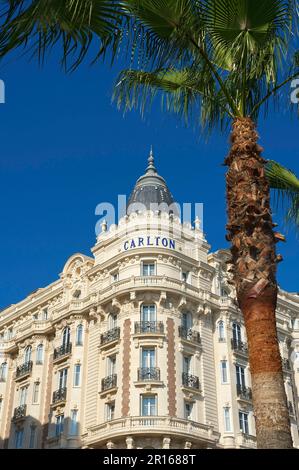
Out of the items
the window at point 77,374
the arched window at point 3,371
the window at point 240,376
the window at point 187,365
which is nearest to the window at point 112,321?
the window at point 77,374

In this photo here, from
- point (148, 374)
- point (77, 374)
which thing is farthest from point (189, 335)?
point (77, 374)

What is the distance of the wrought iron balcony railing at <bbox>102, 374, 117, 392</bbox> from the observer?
34812 mm

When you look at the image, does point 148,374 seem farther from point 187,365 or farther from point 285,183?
point 285,183

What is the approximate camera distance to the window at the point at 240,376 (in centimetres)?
3738

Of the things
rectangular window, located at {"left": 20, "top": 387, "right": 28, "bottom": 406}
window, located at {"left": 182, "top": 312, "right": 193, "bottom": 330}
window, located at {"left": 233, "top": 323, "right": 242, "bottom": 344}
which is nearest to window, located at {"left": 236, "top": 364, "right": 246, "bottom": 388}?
window, located at {"left": 233, "top": 323, "right": 242, "bottom": 344}

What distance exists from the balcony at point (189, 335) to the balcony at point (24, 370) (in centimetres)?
1214

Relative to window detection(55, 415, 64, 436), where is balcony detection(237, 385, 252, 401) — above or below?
above

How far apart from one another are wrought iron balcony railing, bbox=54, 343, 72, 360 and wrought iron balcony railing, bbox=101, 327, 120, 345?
322 centimetres

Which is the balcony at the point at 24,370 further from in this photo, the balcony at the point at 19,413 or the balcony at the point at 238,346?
the balcony at the point at 238,346

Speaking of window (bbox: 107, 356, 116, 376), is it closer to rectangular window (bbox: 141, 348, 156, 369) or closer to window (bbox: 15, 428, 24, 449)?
rectangular window (bbox: 141, 348, 156, 369)

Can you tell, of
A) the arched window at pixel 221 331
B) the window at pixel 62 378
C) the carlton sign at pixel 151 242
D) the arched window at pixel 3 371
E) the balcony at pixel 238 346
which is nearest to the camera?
the carlton sign at pixel 151 242

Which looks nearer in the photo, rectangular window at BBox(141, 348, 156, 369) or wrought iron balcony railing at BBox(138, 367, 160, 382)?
wrought iron balcony railing at BBox(138, 367, 160, 382)

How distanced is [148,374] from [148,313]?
13.0 ft

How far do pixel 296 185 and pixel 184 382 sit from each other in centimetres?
2385
